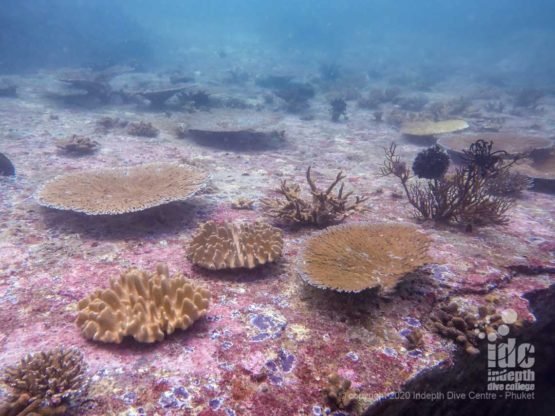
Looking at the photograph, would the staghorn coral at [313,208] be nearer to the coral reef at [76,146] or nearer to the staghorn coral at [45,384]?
the staghorn coral at [45,384]

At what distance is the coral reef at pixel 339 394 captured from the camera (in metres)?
2.67

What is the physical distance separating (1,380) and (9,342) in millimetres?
536

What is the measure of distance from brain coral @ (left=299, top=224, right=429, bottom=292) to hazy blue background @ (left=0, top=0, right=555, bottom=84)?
2547 centimetres

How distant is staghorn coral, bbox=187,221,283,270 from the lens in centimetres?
416

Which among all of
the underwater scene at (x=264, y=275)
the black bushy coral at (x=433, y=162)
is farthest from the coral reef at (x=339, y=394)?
the black bushy coral at (x=433, y=162)

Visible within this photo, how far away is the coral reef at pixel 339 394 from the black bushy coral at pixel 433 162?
210 inches

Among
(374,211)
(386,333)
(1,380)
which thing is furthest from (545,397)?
(1,380)

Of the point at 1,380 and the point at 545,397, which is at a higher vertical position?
the point at 1,380

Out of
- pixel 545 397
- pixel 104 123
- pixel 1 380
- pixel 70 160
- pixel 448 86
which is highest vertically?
pixel 448 86

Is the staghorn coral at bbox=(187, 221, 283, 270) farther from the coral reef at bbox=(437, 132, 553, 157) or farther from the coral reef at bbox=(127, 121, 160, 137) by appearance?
the coral reef at bbox=(127, 121, 160, 137)

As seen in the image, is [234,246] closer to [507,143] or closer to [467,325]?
[467,325]

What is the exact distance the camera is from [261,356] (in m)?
3.05

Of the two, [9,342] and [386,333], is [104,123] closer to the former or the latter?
[9,342]

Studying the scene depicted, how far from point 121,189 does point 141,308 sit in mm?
2959
